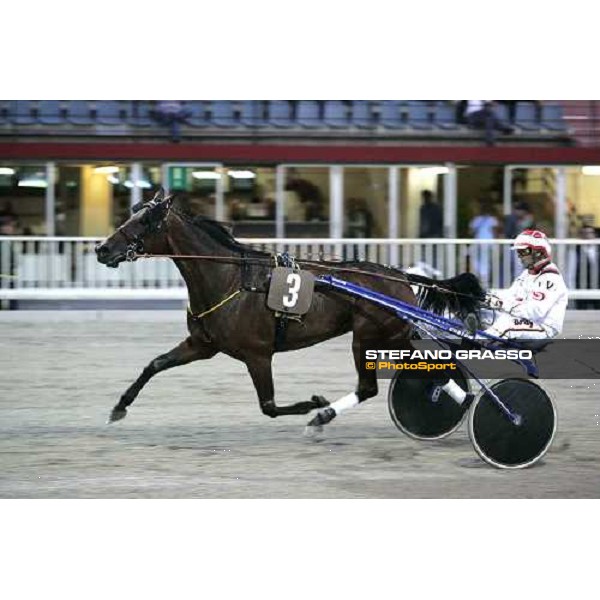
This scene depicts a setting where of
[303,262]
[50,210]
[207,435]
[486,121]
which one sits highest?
[486,121]

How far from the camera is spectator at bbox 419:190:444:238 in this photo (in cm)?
745

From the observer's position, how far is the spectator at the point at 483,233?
24.5 feet

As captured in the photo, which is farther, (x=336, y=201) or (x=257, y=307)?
(x=257, y=307)

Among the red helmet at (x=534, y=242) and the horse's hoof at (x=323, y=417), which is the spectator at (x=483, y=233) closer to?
the red helmet at (x=534, y=242)

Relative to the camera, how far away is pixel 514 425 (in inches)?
292

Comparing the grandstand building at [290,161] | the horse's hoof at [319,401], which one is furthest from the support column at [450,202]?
the horse's hoof at [319,401]

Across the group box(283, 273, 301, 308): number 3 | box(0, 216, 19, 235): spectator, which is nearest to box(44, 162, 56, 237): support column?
box(0, 216, 19, 235): spectator

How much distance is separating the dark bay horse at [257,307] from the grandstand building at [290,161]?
0.17 m

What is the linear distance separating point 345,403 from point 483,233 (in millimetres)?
1066

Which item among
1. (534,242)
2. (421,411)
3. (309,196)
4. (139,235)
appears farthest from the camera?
(421,411)

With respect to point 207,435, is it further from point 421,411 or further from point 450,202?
point 450,202

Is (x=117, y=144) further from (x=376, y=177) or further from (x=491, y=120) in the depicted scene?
(x=491, y=120)

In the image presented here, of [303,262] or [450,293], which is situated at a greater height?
[303,262]

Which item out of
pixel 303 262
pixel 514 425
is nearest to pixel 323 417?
pixel 303 262
